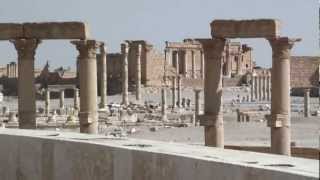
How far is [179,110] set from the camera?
5181cm

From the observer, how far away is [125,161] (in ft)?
24.5

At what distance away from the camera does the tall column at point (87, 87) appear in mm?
18547

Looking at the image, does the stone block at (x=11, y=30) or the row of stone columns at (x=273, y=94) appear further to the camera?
the stone block at (x=11, y=30)

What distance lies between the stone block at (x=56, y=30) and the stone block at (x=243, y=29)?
3511 mm

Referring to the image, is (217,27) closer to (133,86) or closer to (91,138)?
(91,138)

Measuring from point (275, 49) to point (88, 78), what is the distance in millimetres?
4871

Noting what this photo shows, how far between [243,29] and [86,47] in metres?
4.14

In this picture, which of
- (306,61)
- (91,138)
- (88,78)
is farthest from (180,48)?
(91,138)

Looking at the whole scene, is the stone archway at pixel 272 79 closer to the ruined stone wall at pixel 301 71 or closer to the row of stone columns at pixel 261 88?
the row of stone columns at pixel 261 88

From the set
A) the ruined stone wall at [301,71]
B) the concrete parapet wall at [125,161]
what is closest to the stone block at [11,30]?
the concrete parapet wall at [125,161]

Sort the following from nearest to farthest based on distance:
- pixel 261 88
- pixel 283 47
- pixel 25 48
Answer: pixel 283 47, pixel 25 48, pixel 261 88

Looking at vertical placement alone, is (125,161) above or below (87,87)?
below

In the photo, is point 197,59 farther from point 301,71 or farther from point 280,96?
point 280,96

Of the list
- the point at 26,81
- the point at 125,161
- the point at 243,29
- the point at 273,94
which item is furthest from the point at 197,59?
the point at 125,161
